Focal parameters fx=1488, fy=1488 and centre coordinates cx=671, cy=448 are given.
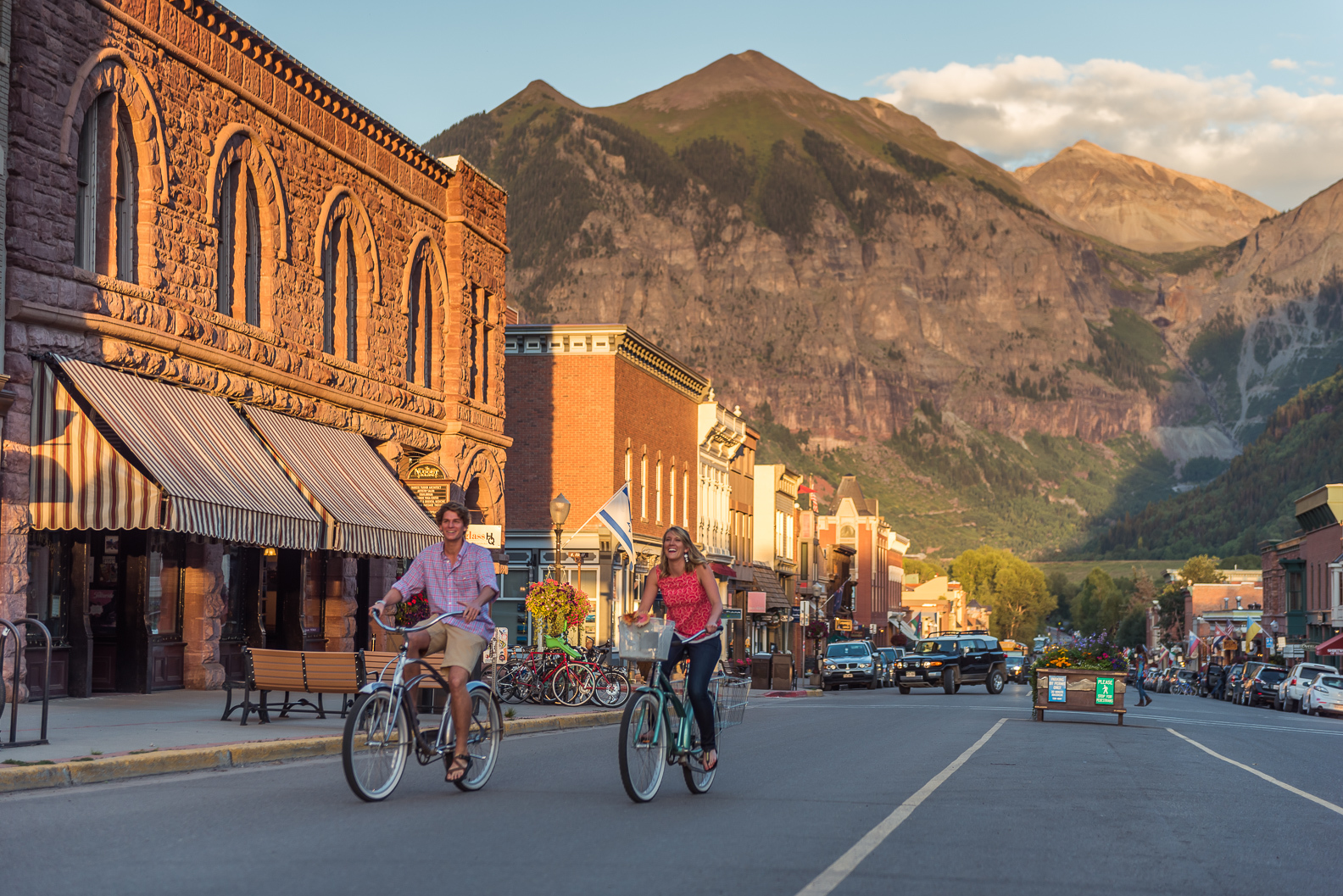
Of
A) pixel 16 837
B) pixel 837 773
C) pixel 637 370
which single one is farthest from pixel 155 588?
pixel 637 370

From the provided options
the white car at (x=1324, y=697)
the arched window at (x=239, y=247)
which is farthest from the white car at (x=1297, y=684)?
the arched window at (x=239, y=247)

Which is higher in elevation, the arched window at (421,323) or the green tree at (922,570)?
the arched window at (421,323)

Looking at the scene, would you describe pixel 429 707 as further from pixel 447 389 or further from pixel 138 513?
pixel 447 389

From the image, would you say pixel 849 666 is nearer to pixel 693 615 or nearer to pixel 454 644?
pixel 693 615

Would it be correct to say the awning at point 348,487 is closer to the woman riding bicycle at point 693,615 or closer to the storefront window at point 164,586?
the storefront window at point 164,586

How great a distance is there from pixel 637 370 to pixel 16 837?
4037 cm

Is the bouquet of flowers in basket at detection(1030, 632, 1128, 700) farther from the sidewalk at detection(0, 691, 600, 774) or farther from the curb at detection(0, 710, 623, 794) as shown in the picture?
the curb at detection(0, 710, 623, 794)

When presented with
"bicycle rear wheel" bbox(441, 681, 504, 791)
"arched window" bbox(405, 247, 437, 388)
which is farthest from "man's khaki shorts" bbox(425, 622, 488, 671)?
"arched window" bbox(405, 247, 437, 388)

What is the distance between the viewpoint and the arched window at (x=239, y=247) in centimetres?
2341

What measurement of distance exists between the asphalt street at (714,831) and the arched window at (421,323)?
53.5ft

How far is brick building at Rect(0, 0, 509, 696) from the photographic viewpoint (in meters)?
18.5

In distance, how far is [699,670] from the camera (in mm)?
10727

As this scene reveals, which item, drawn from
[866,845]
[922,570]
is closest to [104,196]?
[866,845]

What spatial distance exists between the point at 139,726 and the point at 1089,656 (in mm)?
15547
